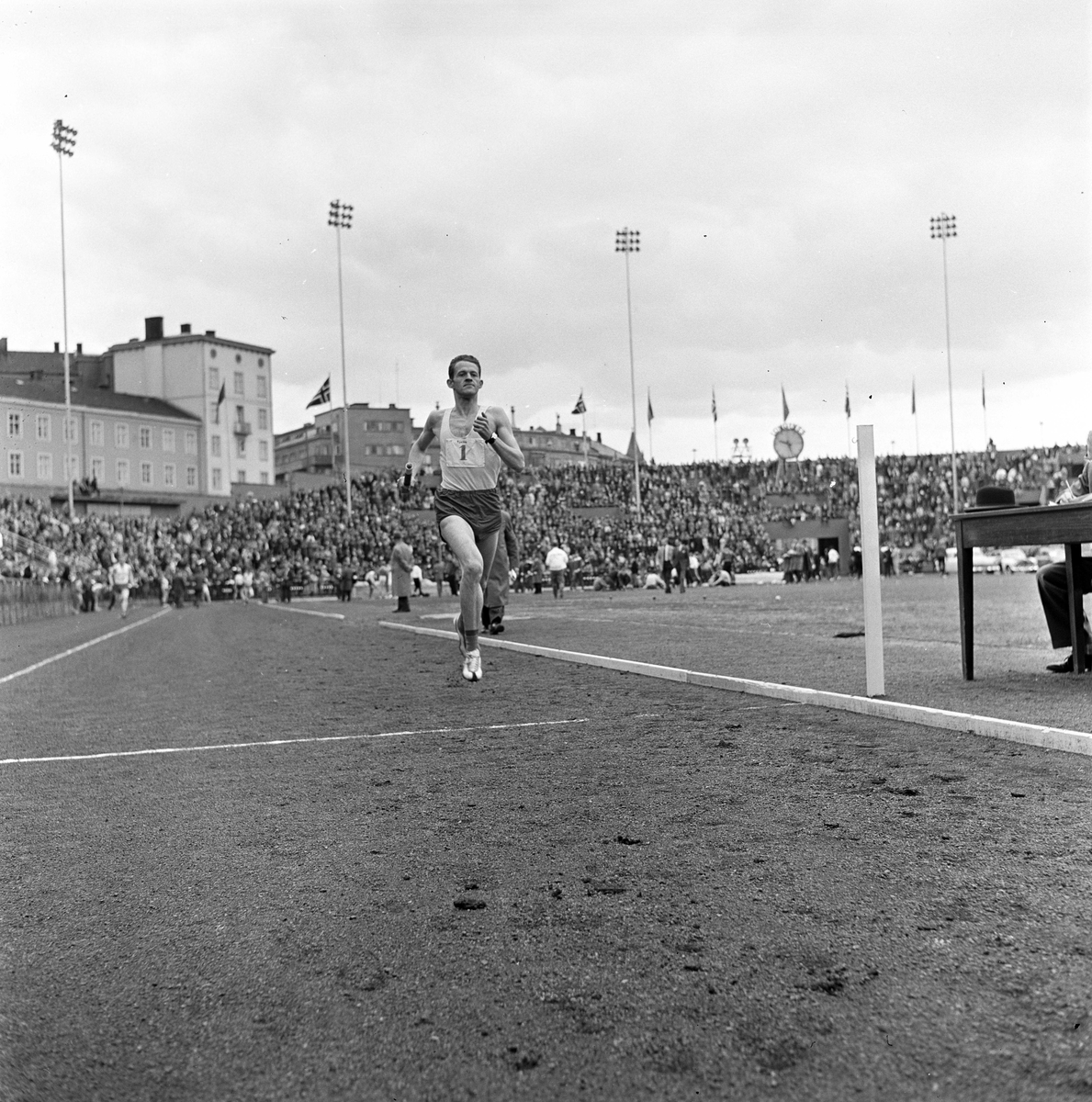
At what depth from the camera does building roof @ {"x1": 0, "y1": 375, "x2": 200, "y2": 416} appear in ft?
287

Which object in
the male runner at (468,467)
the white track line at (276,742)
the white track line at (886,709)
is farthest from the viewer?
the male runner at (468,467)

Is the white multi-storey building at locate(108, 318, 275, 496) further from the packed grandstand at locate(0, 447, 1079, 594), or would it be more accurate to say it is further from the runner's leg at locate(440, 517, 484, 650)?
the runner's leg at locate(440, 517, 484, 650)

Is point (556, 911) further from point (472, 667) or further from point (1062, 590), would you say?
point (1062, 590)

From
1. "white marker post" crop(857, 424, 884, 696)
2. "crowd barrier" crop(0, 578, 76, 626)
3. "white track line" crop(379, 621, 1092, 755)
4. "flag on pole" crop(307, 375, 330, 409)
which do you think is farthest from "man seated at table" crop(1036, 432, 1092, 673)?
"flag on pole" crop(307, 375, 330, 409)

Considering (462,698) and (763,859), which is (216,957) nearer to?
(763,859)

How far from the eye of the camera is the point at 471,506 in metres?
8.83

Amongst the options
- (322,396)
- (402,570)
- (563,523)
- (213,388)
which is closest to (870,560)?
(402,570)

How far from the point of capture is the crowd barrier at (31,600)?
29.4 meters

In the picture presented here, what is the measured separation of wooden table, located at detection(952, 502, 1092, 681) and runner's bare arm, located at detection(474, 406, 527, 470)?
9.64 ft

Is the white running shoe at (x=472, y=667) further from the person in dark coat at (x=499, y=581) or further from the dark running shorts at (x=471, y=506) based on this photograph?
the person in dark coat at (x=499, y=581)

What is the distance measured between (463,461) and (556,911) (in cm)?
633

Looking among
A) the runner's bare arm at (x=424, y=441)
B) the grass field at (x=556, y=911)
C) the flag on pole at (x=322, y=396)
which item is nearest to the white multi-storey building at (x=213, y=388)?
the flag on pole at (x=322, y=396)

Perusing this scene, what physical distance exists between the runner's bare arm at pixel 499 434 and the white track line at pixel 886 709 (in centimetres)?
163

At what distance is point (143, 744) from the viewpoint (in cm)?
571
